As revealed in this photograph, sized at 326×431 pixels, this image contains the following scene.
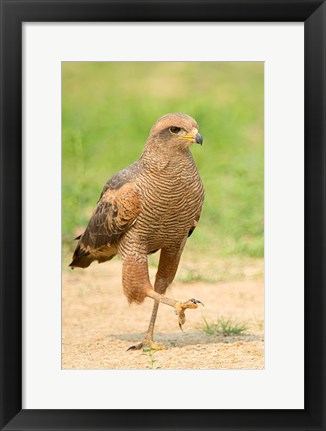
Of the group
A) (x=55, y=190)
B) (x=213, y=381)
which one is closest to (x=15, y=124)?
(x=55, y=190)

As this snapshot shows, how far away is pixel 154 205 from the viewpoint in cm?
626

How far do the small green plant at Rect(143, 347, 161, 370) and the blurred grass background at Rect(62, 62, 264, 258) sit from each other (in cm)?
341

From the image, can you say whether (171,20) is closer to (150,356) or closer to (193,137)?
(193,137)

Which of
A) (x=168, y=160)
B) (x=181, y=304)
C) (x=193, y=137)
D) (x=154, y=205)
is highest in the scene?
(x=193, y=137)

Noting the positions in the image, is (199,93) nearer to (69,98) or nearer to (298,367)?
(69,98)

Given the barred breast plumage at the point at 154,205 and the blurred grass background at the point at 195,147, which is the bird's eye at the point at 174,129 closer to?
the barred breast plumage at the point at 154,205

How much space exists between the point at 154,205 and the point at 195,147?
18.1ft

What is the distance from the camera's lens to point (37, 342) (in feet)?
17.5

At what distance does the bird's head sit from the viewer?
242 inches

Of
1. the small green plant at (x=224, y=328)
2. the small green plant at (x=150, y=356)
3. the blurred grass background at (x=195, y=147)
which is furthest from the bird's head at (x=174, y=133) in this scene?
the blurred grass background at (x=195, y=147)

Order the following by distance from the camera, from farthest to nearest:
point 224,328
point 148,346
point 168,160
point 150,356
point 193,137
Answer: point 224,328, point 148,346, point 150,356, point 168,160, point 193,137

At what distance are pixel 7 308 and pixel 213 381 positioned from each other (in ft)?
4.68

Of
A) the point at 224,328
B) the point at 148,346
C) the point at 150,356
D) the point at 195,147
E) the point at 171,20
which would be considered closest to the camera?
the point at 171,20

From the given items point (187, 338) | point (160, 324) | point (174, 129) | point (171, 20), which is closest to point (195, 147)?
point (160, 324)
